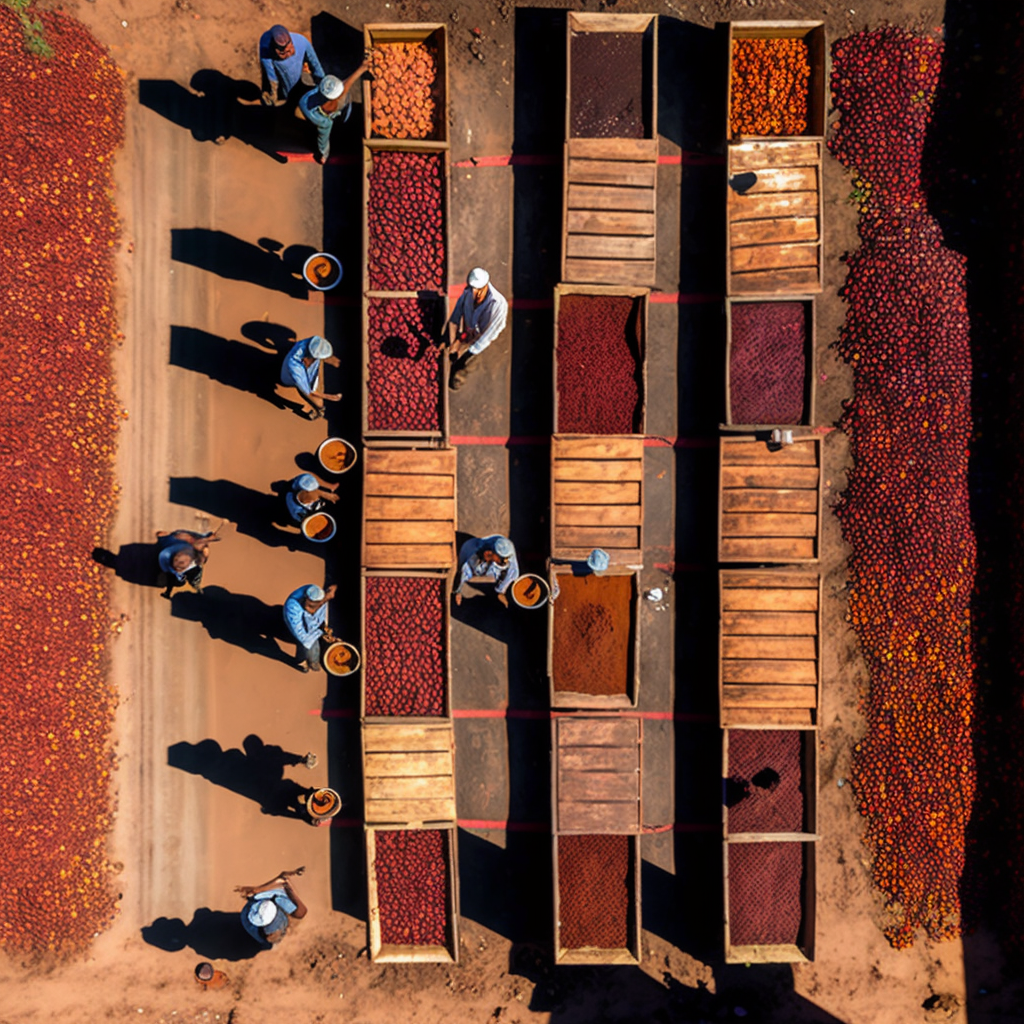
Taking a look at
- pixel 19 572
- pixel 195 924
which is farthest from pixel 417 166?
pixel 195 924

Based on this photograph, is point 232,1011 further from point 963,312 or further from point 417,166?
point 963,312

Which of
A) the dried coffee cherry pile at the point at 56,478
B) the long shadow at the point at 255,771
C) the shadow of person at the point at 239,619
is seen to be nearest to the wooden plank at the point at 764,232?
the shadow of person at the point at 239,619

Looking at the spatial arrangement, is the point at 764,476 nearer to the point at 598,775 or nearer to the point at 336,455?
the point at 598,775

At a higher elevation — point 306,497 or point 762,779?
point 306,497

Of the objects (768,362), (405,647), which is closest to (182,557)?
(405,647)

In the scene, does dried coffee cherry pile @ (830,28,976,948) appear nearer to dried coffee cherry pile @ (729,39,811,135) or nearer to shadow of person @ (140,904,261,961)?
dried coffee cherry pile @ (729,39,811,135)

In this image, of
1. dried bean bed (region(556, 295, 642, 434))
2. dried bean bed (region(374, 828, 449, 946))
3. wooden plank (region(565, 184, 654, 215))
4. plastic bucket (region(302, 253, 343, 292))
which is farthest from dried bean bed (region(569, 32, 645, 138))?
dried bean bed (region(374, 828, 449, 946))

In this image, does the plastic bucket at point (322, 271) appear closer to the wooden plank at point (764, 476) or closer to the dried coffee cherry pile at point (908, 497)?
the wooden plank at point (764, 476)
